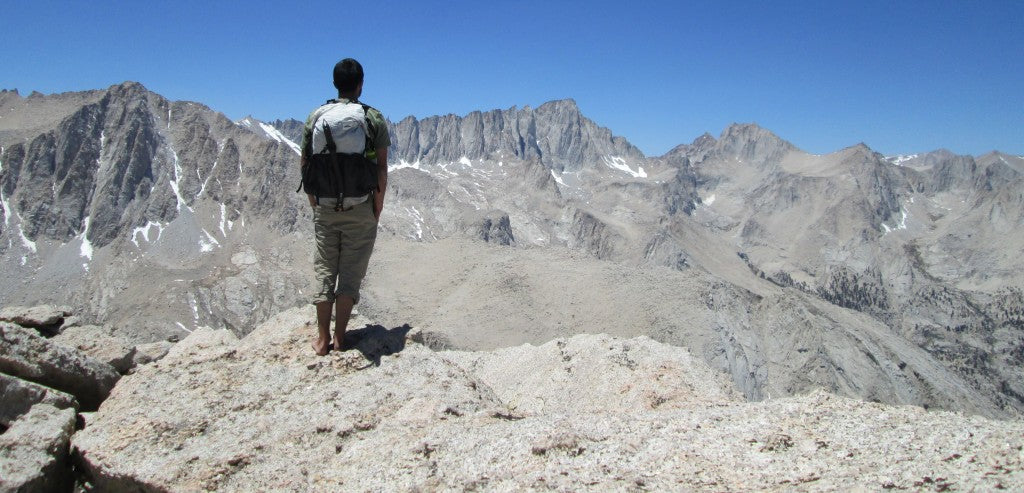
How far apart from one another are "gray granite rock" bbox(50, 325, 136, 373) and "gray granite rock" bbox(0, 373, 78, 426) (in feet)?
3.42

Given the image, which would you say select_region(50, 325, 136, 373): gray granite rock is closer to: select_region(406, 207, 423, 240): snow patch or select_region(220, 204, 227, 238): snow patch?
select_region(220, 204, 227, 238): snow patch

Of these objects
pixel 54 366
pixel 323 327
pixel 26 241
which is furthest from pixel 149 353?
pixel 26 241

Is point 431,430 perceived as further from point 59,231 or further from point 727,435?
point 59,231

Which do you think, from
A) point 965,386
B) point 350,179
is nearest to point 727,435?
point 350,179

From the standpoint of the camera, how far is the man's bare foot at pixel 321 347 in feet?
21.2

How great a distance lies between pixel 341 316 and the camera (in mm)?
6500

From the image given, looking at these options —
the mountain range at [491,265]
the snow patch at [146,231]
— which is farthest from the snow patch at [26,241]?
the snow patch at [146,231]

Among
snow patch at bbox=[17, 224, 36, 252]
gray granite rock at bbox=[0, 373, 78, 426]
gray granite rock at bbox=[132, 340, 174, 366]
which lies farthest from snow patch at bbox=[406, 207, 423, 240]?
gray granite rock at bbox=[0, 373, 78, 426]

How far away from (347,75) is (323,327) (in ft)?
8.42

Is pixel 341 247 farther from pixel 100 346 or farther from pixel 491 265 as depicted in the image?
pixel 491 265

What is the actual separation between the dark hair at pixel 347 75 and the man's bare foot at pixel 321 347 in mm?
2570

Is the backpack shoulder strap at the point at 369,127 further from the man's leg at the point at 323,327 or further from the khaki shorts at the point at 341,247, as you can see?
the man's leg at the point at 323,327

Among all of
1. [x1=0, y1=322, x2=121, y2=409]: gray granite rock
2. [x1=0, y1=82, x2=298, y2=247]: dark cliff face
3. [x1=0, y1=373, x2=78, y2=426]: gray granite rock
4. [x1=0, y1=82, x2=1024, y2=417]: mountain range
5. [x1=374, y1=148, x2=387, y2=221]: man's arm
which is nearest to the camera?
[x1=0, y1=373, x2=78, y2=426]: gray granite rock

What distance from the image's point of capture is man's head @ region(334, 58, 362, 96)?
632 cm
